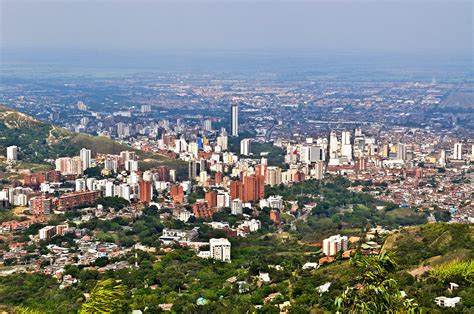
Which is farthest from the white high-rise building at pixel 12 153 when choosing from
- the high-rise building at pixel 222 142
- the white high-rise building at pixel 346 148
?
the white high-rise building at pixel 346 148

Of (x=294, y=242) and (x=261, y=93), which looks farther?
(x=261, y=93)

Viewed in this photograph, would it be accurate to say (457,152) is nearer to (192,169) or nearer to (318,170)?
(318,170)

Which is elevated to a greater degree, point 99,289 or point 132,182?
point 99,289

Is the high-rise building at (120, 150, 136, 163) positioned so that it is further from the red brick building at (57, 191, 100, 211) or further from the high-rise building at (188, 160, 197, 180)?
the red brick building at (57, 191, 100, 211)

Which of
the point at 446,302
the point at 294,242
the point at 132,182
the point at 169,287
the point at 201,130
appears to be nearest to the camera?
the point at 446,302


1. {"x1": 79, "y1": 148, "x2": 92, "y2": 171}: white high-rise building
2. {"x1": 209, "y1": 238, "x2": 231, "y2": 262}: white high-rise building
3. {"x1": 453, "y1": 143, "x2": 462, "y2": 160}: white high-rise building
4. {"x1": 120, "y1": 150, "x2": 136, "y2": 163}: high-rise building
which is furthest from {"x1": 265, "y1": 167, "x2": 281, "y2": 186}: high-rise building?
{"x1": 209, "y1": 238, "x2": 231, "y2": 262}: white high-rise building

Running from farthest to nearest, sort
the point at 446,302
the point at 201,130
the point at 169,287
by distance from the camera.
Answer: the point at 201,130, the point at 169,287, the point at 446,302

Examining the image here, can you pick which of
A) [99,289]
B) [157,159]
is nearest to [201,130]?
[157,159]

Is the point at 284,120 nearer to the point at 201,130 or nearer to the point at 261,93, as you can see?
the point at 201,130
